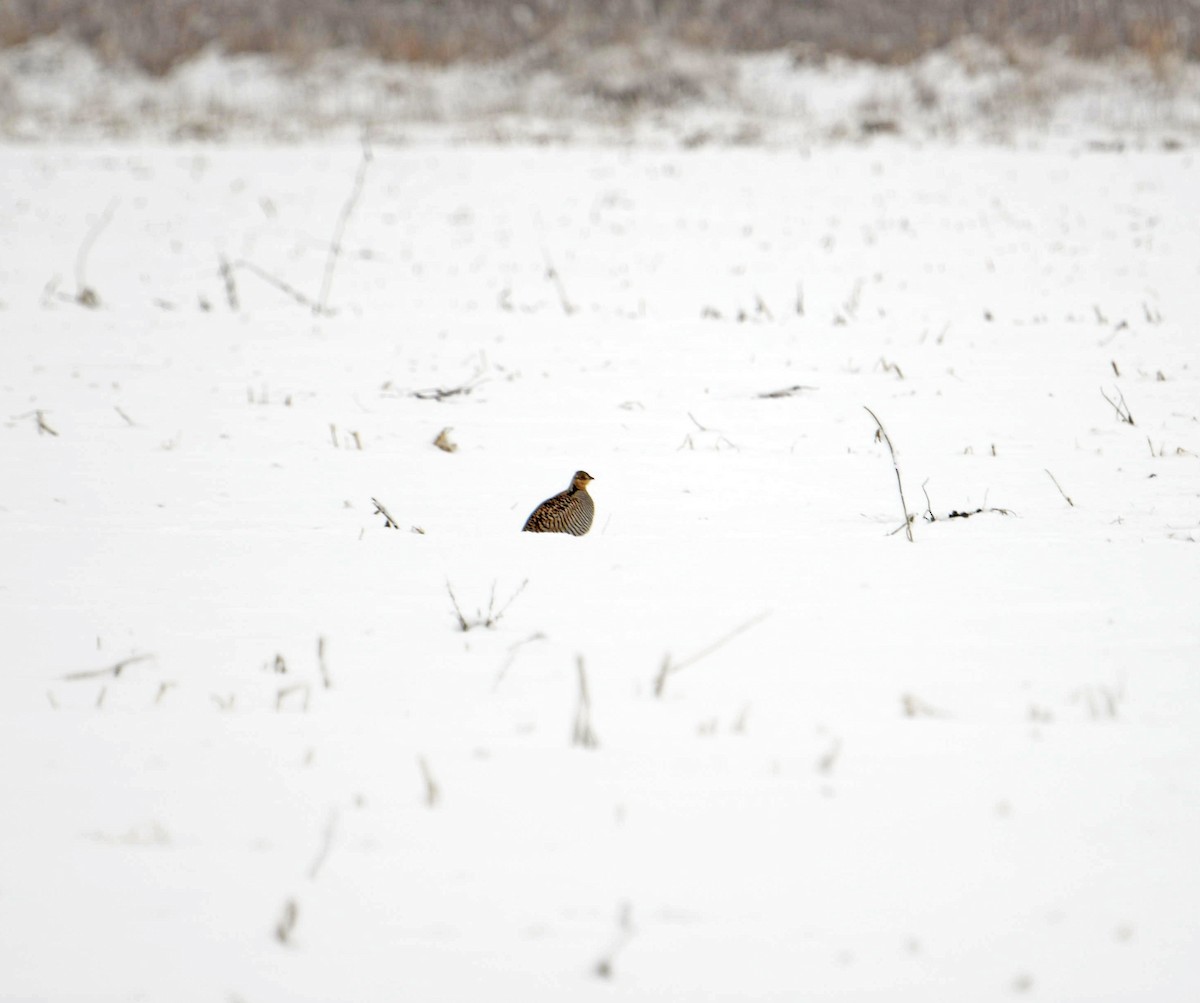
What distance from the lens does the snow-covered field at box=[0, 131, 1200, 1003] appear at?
78.5 inches

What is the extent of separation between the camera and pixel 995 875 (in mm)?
2137

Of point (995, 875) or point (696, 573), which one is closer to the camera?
point (995, 875)

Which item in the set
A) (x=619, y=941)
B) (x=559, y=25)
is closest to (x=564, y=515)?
(x=619, y=941)

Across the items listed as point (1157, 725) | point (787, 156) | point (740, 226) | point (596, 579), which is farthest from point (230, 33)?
point (1157, 725)

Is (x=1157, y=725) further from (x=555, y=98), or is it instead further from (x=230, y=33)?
(x=230, y=33)

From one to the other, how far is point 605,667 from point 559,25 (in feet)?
78.0

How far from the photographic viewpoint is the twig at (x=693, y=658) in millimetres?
2795

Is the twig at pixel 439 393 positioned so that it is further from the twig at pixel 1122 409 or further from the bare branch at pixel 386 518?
the twig at pixel 1122 409

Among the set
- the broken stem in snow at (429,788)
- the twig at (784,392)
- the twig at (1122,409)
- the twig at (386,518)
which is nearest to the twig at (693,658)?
the broken stem in snow at (429,788)

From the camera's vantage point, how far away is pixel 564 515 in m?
4.11

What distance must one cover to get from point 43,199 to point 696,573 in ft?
41.2

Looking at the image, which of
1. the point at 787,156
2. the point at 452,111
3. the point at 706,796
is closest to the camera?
the point at 706,796

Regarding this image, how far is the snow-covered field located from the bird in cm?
10

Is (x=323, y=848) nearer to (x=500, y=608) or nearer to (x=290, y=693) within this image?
(x=290, y=693)
